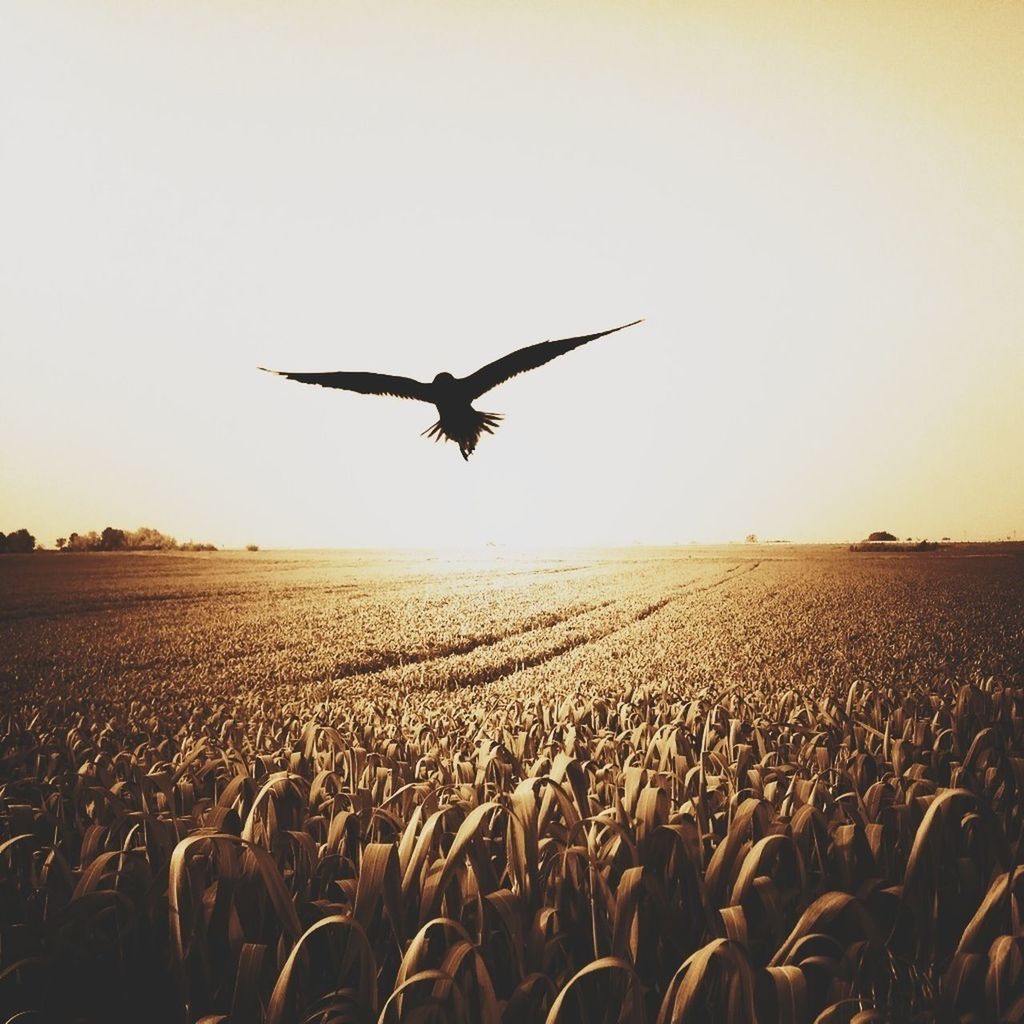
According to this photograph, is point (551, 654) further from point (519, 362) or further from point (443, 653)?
point (519, 362)

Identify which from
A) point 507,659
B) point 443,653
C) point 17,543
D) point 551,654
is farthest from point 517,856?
point 17,543

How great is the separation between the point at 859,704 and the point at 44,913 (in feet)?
18.7

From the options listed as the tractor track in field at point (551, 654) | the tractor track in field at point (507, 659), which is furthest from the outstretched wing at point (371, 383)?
the tractor track in field at point (551, 654)

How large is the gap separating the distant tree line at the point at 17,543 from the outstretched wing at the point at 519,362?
117 ft

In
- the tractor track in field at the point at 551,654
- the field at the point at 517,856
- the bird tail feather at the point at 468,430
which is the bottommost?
the tractor track in field at the point at 551,654

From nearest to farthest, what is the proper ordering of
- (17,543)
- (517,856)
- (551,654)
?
(517,856) < (551,654) < (17,543)

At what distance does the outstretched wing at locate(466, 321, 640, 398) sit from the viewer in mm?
1734

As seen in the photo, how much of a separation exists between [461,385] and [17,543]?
37.8 m

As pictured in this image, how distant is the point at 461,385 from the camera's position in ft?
5.72

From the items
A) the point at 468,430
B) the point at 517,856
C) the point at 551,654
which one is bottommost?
the point at 551,654

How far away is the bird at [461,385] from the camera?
5.66 ft

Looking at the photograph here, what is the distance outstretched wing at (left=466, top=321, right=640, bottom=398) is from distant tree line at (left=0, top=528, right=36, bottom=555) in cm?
3559

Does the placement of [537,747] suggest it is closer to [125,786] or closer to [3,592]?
[125,786]

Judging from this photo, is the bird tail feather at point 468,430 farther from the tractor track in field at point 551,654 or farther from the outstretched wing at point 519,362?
the tractor track in field at point 551,654
